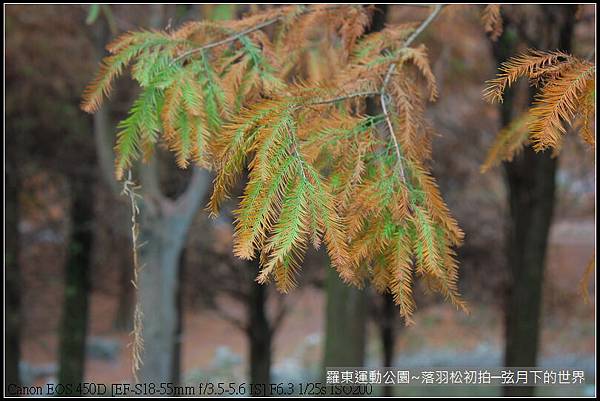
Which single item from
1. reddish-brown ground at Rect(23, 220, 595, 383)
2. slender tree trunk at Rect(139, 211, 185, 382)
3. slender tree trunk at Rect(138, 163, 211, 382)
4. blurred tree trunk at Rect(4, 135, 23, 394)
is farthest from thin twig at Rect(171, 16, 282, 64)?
reddish-brown ground at Rect(23, 220, 595, 383)

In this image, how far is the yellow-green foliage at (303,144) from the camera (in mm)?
1902

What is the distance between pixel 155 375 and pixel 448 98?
6552 millimetres

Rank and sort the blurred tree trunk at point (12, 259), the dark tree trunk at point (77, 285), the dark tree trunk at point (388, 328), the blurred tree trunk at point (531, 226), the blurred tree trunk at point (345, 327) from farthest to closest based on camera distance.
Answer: the dark tree trunk at point (388, 328) < the dark tree trunk at point (77, 285) < the blurred tree trunk at point (12, 259) < the blurred tree trunk at point (345, 327) < the blurred tree trunk at point (531, 226)

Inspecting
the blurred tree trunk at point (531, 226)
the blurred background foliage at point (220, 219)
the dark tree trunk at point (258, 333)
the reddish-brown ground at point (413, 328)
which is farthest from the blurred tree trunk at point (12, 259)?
the blurred tree trunk at point (531, 226)

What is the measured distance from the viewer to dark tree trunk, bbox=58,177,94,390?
30.4ft

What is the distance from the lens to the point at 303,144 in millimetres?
2143

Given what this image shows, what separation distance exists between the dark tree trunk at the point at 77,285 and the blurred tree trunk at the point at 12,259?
0.65 m

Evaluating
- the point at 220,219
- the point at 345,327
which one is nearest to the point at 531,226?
the point at 345,327

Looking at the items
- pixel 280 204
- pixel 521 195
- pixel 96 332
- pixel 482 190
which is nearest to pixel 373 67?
pixel 280 204

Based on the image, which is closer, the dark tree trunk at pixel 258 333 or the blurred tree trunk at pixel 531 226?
the blurred tree trunk at pixel 531 226

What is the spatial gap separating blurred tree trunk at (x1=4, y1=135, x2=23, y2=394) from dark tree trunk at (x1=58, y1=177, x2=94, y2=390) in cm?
65

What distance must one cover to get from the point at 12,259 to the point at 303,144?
8.50 m

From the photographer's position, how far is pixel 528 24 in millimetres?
7609

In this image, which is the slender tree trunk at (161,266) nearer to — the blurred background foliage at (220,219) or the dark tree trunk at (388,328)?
the blurred background foliage at (220,219)
